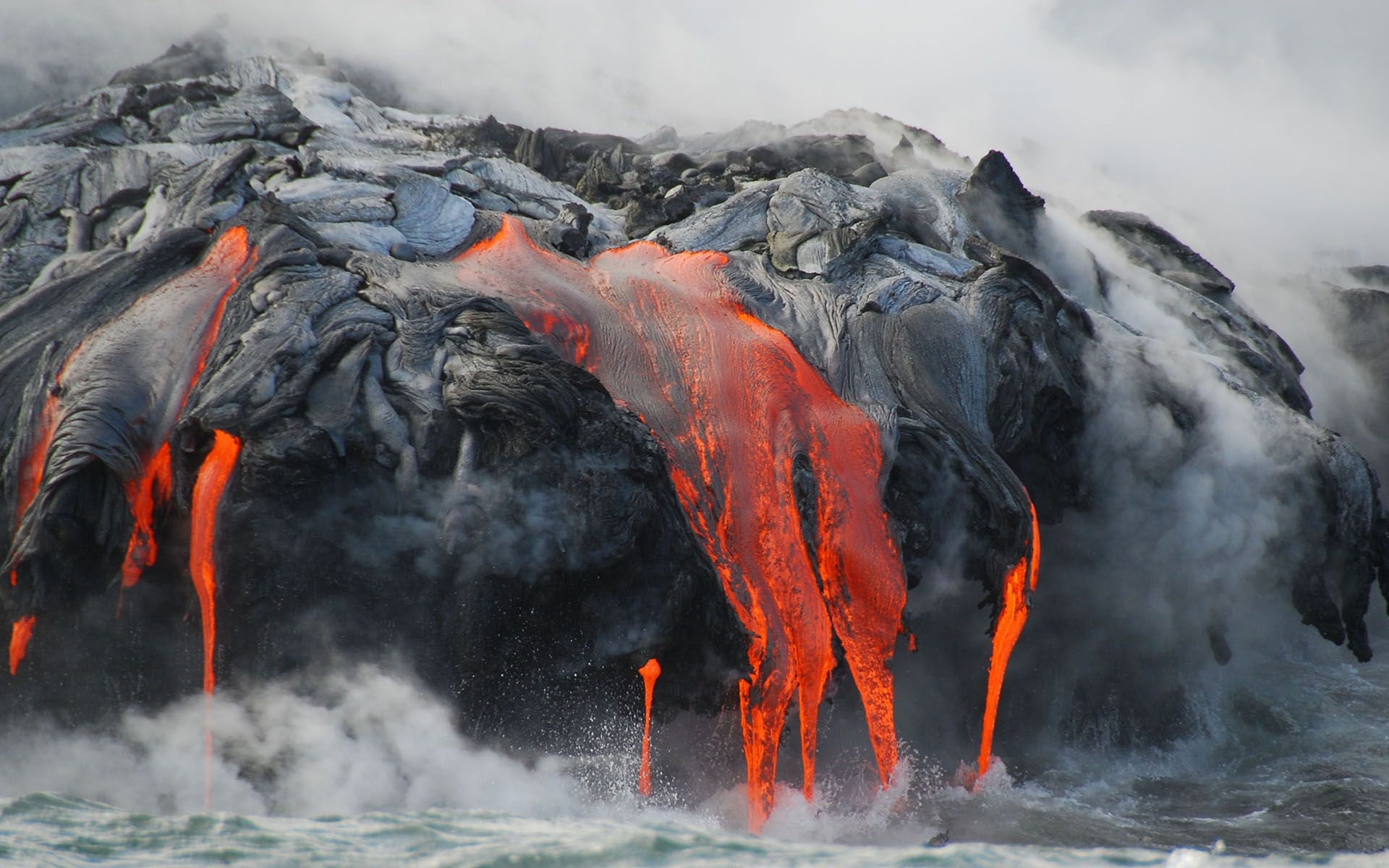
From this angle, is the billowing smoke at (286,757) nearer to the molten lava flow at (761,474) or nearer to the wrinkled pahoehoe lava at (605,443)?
the wrinkled pahoehoe lava at (605,443)

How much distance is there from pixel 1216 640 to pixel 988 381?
10.5ft

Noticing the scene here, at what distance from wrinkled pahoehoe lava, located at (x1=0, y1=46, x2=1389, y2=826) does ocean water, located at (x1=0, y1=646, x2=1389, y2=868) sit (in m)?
0.25

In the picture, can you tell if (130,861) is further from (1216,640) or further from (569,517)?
(1216,640)

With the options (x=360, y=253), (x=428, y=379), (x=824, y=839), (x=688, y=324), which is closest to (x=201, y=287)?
(x=360, y=253)

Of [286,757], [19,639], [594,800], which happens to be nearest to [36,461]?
[19,639]

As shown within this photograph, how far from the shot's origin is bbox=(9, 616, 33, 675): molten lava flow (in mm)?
6016

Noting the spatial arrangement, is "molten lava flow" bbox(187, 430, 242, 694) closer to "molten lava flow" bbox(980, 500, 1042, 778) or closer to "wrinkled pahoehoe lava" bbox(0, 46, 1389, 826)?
"wrinkled pahoehoe lava" bbox(0, 46, 1389, 826)

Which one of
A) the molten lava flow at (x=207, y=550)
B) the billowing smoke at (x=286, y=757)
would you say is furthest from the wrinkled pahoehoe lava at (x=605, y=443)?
the billowing smoke at (x=286, y=757)

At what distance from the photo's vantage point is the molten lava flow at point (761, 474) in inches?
278

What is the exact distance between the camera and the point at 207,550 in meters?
6.21

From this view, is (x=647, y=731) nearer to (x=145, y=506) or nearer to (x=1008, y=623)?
(x=1008, y=623)

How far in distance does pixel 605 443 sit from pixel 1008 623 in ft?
11.3

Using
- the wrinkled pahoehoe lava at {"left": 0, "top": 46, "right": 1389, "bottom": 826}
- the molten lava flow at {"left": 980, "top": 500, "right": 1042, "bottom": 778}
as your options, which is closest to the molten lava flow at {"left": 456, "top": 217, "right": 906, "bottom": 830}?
the wrinkled pahoehoe lava at {"left": 0, "top": 46, "right": 1389, "bottom": 826}

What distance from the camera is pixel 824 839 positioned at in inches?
270
